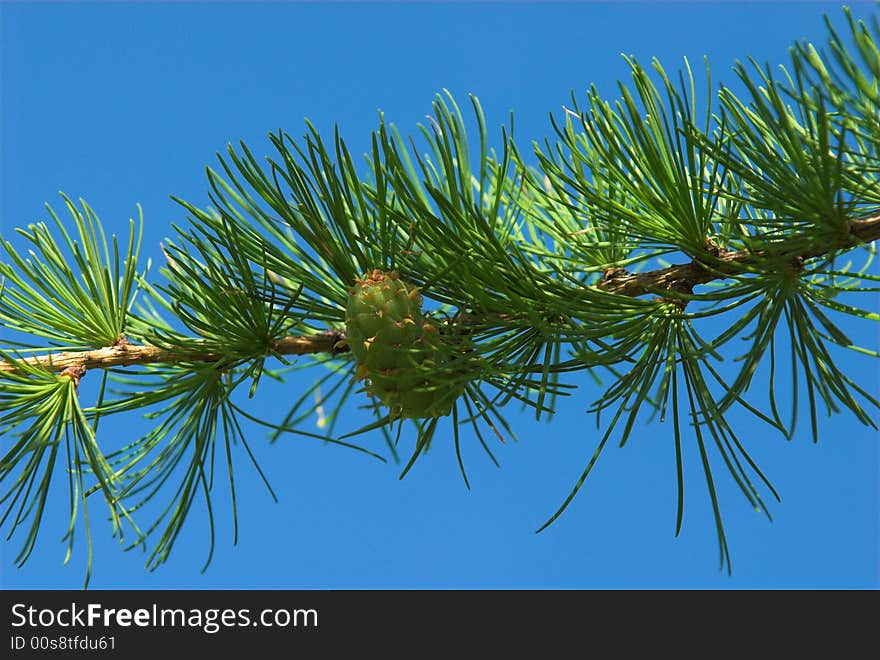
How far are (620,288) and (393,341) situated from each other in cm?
19

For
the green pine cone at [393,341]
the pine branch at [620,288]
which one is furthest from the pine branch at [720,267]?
the green pine cone at [393,341]

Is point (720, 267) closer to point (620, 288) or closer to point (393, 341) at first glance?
point (620, 288)

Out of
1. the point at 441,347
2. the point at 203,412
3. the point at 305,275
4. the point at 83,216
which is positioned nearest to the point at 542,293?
the point at 441,347

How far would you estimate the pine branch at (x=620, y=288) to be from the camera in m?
0.69

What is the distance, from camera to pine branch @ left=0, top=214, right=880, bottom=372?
686 mm

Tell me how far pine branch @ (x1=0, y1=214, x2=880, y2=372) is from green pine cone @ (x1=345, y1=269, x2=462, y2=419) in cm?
11

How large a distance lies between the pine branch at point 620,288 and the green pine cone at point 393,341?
0.11m

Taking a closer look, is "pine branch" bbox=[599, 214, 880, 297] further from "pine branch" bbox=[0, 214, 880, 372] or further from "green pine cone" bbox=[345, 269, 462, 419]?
"green pine cone" bbox=[345, 269, 462, 419]

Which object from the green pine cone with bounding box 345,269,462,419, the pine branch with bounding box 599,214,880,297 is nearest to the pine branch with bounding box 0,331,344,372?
the green pine cone with bounding box 345,269,462,419

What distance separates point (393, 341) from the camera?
72 centimetres

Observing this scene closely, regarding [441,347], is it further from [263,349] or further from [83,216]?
[83,216]

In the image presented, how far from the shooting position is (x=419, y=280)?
2.59 feet

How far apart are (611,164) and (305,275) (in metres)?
0.26

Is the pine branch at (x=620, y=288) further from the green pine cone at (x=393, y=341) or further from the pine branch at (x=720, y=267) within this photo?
the green pine cone at (x=393, y=341)
